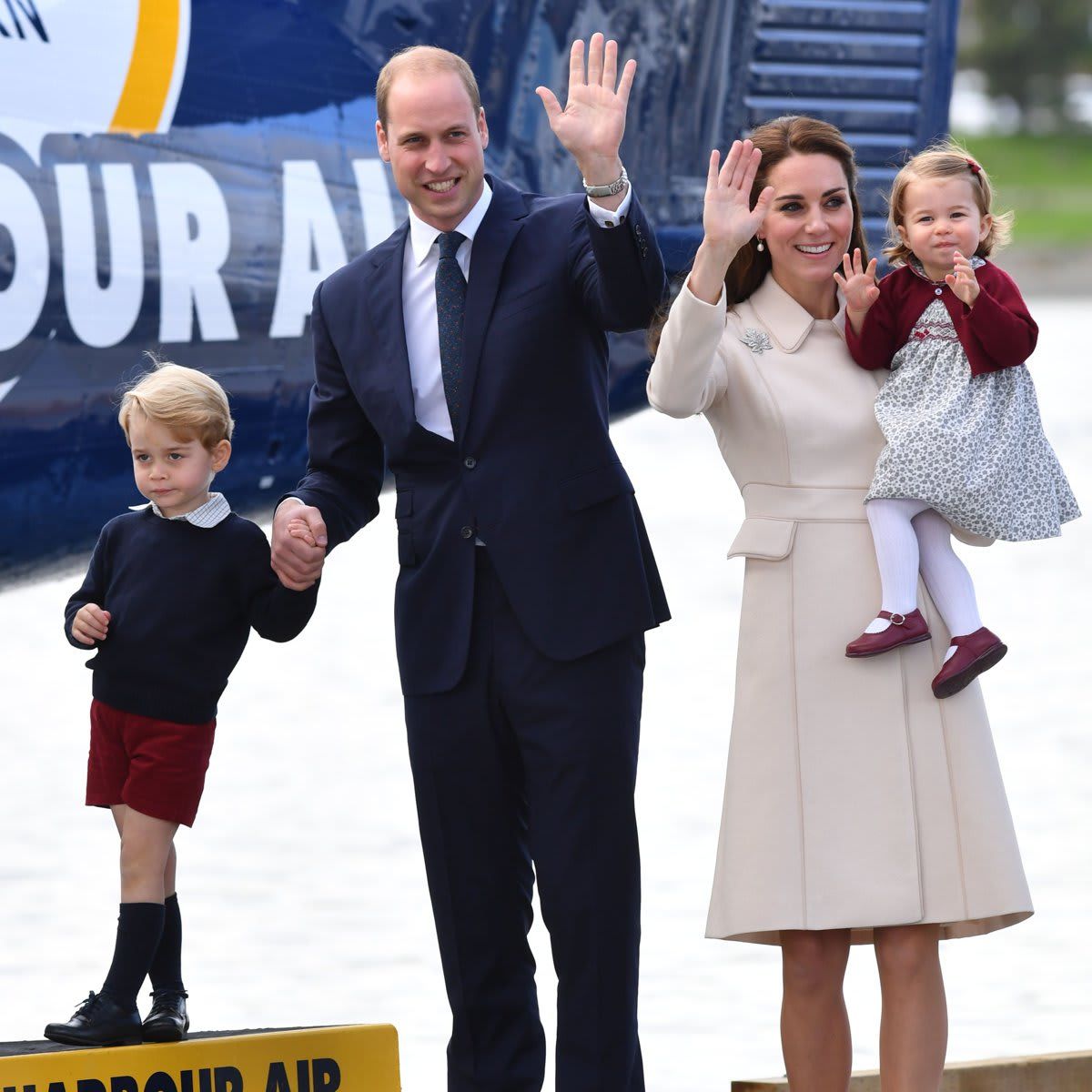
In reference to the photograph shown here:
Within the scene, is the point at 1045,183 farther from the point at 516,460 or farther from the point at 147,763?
the point at 147,763

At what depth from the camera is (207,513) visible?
11.1 feet

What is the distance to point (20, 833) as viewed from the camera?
860 centimetres

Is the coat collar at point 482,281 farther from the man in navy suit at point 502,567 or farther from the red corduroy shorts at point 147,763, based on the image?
the red corduroy shorts at point 147,763

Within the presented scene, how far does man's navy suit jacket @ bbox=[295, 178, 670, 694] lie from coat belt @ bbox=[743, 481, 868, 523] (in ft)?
0.84

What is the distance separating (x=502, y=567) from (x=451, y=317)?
1.46ft

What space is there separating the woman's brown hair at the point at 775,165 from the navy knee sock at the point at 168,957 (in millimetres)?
1318

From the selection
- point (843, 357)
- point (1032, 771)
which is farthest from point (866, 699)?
point (1032, 771)

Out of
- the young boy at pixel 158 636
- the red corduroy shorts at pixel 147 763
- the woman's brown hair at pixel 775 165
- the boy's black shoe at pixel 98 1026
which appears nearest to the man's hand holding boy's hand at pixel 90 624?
the young boy at pixel 158 636

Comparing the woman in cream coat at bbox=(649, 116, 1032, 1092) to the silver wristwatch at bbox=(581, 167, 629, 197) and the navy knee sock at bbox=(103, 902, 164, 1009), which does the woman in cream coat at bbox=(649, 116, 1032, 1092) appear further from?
the navy knee sock at bbox=(103, 902, 164, 1009)

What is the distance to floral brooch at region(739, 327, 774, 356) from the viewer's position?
3424 millimetres

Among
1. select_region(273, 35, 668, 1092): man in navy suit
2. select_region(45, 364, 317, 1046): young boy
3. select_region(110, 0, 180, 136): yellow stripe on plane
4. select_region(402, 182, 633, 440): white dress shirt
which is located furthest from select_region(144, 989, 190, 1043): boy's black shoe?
select_region(110, 0, 180, 136): yellow stripe on plane

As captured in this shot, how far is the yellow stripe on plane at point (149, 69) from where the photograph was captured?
175 inches

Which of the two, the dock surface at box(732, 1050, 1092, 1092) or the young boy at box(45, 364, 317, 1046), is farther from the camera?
the dock surface at box(732, 1050, 1092, 1092)

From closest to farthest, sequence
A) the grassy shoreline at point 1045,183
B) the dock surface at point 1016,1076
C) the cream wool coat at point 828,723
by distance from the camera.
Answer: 1. the cream wool coat at point 828,723
2. the dock surface at point 1016,1076
3. the grassy shoreline at point 1045,183
